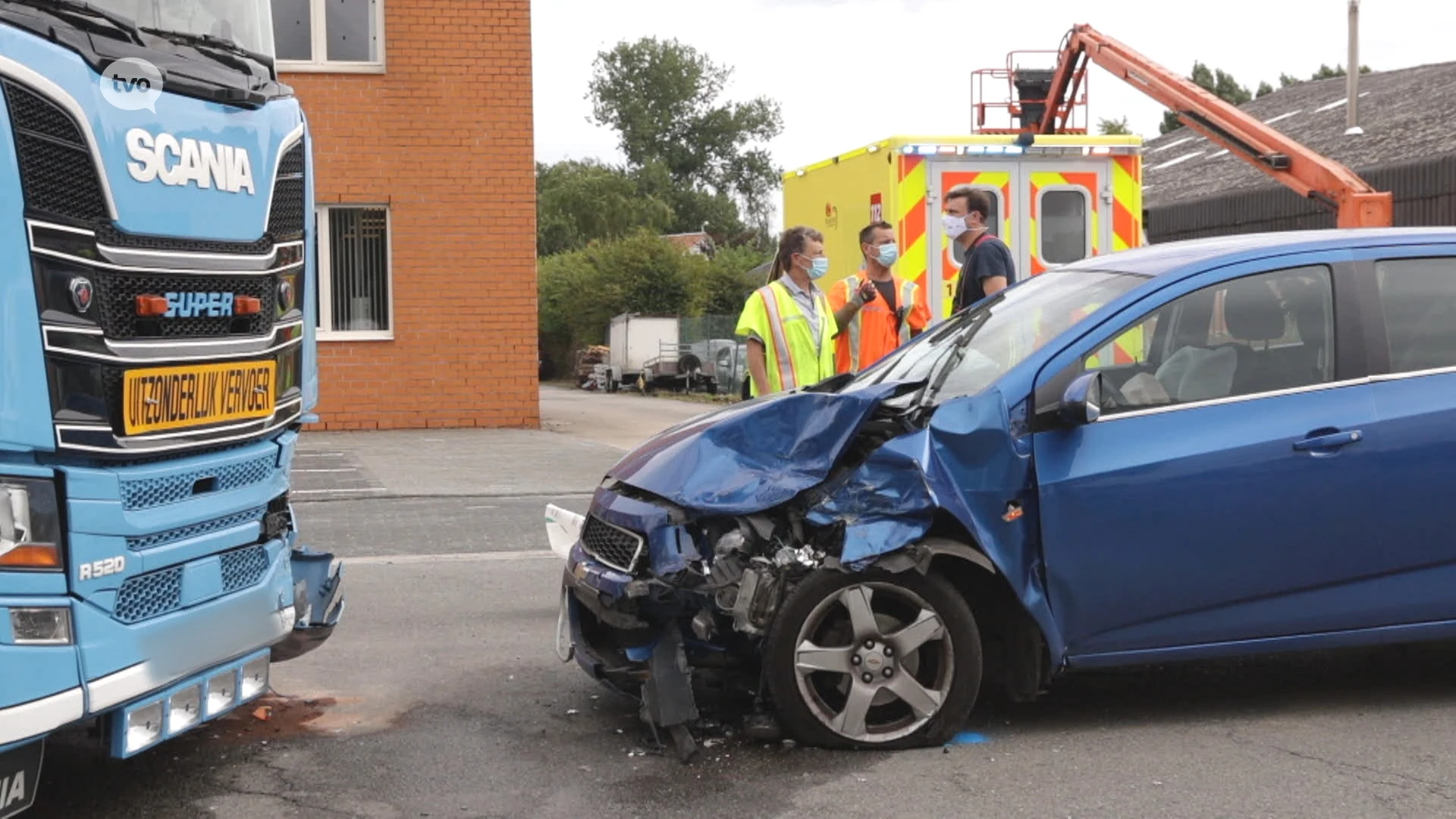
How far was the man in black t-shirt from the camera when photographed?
8484 mm

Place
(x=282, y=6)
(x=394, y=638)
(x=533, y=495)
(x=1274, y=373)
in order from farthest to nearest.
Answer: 1. (x=282, y=6)
2. (x=533, y=495)
3. (x=394, y=638)
4. (x=1274, y=373)

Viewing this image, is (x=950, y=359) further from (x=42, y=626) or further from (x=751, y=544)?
(x=42, y=626)

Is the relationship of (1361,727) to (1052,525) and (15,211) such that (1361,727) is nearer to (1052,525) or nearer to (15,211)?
(1052,525)

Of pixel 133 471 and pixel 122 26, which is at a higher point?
pixel 122 26

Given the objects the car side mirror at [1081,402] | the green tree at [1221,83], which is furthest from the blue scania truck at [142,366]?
the green tree at [1221,83]

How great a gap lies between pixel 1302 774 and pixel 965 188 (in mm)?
4524

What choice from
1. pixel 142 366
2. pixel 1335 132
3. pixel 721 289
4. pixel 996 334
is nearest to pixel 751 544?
pixel 996 334

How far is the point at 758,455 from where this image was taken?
5336mm

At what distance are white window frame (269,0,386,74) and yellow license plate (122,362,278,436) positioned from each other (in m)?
13.8

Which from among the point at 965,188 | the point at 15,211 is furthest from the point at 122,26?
the point at 965,188

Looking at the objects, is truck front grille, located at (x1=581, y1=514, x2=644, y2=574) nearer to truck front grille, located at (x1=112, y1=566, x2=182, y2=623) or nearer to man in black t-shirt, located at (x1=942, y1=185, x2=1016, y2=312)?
truck front grille, located at (x1=112, y1=566, x2=182, y2=623)

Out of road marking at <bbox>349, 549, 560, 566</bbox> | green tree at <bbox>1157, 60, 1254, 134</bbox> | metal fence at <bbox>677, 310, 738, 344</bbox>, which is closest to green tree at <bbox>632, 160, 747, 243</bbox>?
green tree at <bbox>1157, 60, 1254, 134</bbox>

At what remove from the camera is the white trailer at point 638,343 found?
37219 mm

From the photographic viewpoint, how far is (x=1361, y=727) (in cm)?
543
